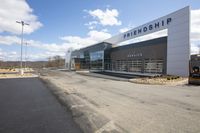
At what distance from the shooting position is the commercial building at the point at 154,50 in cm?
2995

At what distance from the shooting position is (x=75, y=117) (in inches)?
291

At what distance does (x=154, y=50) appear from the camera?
125 ft

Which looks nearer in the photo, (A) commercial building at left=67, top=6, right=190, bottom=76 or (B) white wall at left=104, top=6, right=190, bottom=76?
(B) white wall at left=104, top=6, right=190, bottom=76

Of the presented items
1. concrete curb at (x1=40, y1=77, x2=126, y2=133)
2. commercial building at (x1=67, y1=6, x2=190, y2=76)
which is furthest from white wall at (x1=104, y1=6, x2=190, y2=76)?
concrete curb at (x1=40, y1=77, x2=126, y2=133)

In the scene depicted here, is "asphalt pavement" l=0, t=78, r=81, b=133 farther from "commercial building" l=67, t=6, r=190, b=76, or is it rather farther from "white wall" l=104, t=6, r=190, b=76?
"commercial building" l=67, t=6, r=190, b=76

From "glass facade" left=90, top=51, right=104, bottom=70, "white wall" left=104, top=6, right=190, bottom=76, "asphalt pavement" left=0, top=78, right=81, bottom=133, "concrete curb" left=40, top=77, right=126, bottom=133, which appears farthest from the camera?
"glass facade" left=90, top=51, right=104, bottom=70

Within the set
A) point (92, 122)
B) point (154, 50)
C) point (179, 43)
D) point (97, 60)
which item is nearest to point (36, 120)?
point (92, 122)

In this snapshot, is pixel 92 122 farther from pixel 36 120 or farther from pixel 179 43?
pixel 179 43

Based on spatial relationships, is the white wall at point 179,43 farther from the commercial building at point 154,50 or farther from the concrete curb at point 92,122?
the concrete curb at point 92,122

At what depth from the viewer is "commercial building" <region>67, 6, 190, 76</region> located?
29953mm

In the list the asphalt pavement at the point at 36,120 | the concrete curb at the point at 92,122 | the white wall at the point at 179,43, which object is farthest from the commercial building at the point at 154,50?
the asphalt pavement at the point at 36,120

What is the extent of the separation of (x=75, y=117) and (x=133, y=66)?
4014 cm

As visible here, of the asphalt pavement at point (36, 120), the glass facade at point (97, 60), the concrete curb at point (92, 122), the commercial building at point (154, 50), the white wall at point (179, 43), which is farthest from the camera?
the glass facade at point (97, 60)

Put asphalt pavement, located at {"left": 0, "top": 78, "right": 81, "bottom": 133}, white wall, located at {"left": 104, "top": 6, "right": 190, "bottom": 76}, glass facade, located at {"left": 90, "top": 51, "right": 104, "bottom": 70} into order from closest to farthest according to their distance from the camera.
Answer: asphalt pavement, located at {"left": 0, "top": 78, "right": 81, "bottom": 133} < white wall, located at {"left": 104, "top": 6, "right": 190, "bottom": 76} < glass facade, located at {"left": 90, "top": 51, "right": 104, "bottom": 70}
